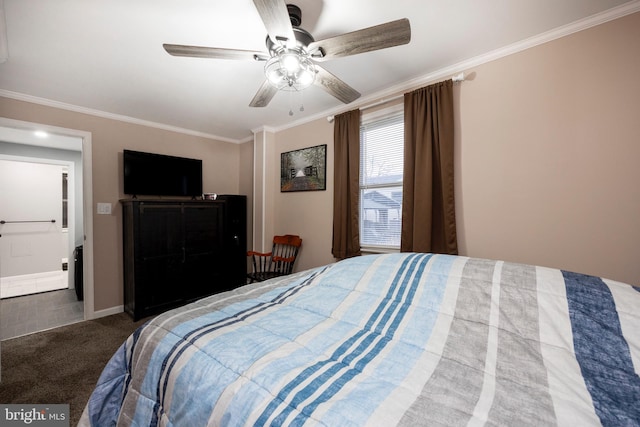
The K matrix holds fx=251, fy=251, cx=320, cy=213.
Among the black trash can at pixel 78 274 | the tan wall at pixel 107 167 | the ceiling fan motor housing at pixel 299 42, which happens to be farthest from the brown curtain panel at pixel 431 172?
the black trash can at pixel 78 274

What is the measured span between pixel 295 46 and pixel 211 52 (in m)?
0.50

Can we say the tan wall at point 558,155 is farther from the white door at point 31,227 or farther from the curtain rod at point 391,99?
the white door at point 31,227

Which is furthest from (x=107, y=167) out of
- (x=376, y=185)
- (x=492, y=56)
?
(x=492, y=56)

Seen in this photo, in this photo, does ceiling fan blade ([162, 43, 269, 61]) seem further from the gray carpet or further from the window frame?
the gray carpet

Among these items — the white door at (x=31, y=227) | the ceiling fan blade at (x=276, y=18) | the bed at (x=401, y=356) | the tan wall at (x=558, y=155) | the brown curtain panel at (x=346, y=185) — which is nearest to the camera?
the bed at (x=401, y=356)

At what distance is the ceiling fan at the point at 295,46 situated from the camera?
1255 millimetres

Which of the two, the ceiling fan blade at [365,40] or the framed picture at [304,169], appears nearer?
the ceiling fan blade at [365,40]

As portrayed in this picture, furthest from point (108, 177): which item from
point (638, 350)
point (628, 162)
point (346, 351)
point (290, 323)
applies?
point (628, 162)

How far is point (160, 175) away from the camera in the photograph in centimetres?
343

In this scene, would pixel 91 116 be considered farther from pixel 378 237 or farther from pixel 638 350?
pixel 638 350

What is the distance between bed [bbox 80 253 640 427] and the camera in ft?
2.11

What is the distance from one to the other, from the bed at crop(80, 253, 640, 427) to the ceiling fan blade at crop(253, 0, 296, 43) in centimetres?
139

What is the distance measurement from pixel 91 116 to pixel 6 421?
2991mm

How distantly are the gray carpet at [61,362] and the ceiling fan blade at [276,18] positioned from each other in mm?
2569
